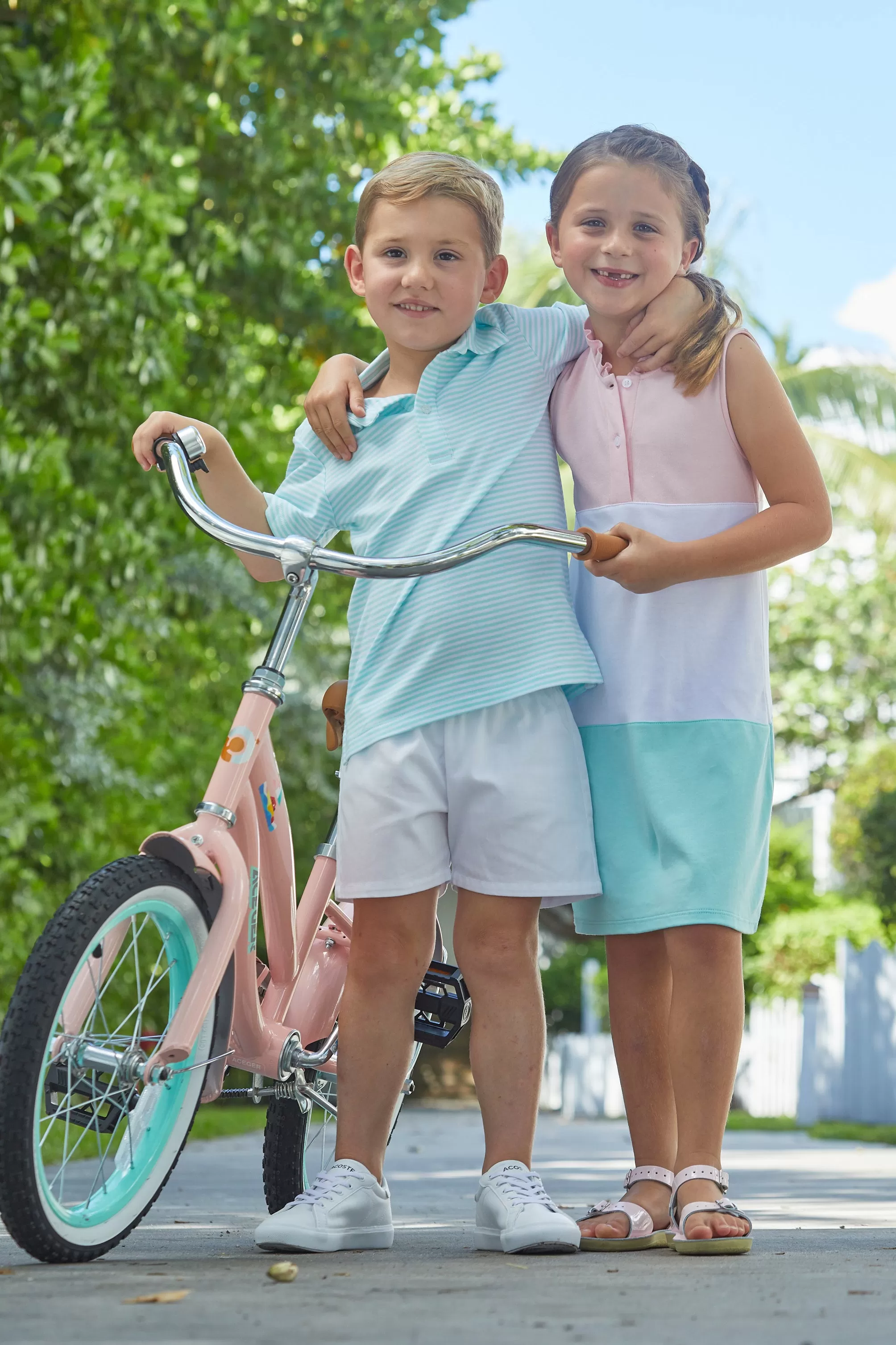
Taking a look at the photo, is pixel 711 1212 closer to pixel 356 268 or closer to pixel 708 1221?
pixel 708 1221

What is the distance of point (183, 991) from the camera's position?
269 cm

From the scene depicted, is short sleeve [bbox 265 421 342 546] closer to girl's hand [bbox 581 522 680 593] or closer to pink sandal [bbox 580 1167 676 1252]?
girl's hand [bbox 581 522 680 593]

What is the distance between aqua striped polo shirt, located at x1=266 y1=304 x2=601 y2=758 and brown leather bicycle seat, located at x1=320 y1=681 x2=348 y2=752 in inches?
13.1

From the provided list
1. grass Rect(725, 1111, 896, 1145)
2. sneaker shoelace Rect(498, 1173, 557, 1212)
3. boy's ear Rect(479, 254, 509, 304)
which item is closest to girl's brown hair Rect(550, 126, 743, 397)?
boy's ear Rect(479, 254, 509, 304)

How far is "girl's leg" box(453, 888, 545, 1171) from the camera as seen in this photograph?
2754 mm

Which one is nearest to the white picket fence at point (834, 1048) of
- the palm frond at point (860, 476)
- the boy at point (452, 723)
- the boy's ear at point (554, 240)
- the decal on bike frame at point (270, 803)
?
the decal on bike frame at point (270, 803)

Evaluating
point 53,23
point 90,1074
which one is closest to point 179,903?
point 90,1074

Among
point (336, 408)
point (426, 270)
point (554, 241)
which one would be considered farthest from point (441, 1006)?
point (554, 241)

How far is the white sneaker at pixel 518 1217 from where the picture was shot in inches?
101

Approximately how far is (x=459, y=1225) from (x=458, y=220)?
1.95 meters

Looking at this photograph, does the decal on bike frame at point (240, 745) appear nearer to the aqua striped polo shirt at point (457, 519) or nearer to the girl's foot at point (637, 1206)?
the aqua striped polo shirt at point (457, 519)

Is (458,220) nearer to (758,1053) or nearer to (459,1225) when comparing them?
(459,1225)

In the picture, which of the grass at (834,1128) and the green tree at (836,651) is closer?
the grass at (834,1128)

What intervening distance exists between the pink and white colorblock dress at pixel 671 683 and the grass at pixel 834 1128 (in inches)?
236
